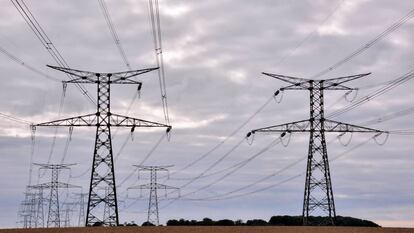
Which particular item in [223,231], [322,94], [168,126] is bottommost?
[223,231]

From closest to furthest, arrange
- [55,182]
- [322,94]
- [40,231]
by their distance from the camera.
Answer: [40,231]
[322,94]
[55,182]

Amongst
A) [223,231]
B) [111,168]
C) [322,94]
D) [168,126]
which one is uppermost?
[322,94]

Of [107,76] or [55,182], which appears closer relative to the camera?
[107,76]

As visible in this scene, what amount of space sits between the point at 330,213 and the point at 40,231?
27.3 meters

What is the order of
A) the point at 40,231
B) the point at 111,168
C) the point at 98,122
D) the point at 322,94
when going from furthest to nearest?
1. the point at 322,94
2. the point at 98,122
3. the point at 111,168
4. the point at 40,231

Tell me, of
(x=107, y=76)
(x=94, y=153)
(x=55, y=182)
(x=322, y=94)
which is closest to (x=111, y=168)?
(x=94, y=153)

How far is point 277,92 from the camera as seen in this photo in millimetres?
73125

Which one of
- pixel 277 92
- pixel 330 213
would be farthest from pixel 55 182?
pixel 330 213

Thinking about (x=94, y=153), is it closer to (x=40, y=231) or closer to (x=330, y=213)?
(x=40, y=231)

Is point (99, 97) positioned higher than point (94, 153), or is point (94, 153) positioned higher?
point (99, 97)

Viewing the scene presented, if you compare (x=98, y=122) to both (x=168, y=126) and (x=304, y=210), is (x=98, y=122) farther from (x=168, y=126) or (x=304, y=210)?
(x=304, y=210)

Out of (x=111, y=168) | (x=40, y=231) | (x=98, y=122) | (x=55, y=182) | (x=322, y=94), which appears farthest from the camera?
(x=55, y=182)

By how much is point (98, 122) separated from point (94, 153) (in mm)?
4418

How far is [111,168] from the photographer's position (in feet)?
190
